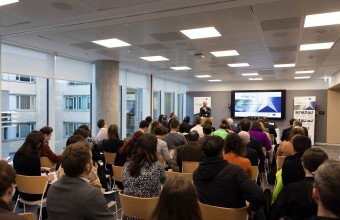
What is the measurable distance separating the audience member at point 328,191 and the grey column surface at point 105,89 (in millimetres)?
7736

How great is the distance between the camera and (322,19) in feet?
14.7

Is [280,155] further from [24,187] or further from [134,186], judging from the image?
[24,187]

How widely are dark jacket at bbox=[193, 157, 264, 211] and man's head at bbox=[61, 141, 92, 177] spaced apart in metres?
1.10

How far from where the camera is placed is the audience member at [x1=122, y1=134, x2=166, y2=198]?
2723mm

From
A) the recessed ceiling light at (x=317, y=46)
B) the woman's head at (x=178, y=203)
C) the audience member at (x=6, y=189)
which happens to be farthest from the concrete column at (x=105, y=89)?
the woman's head at (x=178, y=203)

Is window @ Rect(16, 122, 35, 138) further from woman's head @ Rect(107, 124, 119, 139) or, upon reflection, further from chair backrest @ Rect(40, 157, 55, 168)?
woman's head @ Rect(107, 124, 119, 139)

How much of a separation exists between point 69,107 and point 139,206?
6976 millimetres

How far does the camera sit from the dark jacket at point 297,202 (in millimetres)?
2045

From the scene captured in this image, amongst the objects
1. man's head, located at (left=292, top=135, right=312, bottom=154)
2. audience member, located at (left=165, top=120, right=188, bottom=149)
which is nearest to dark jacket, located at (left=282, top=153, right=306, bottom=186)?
man's head, located at (left=292, top=135, right=312, bottom=154)

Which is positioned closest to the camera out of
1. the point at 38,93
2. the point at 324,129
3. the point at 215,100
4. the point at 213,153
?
the point at 213,153

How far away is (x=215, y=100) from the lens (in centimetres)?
1573

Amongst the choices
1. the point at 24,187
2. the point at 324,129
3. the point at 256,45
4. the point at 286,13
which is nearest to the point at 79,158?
the point at 24,187

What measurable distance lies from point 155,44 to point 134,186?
4171 millimetres

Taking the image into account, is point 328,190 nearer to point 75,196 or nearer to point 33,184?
point 75,196
